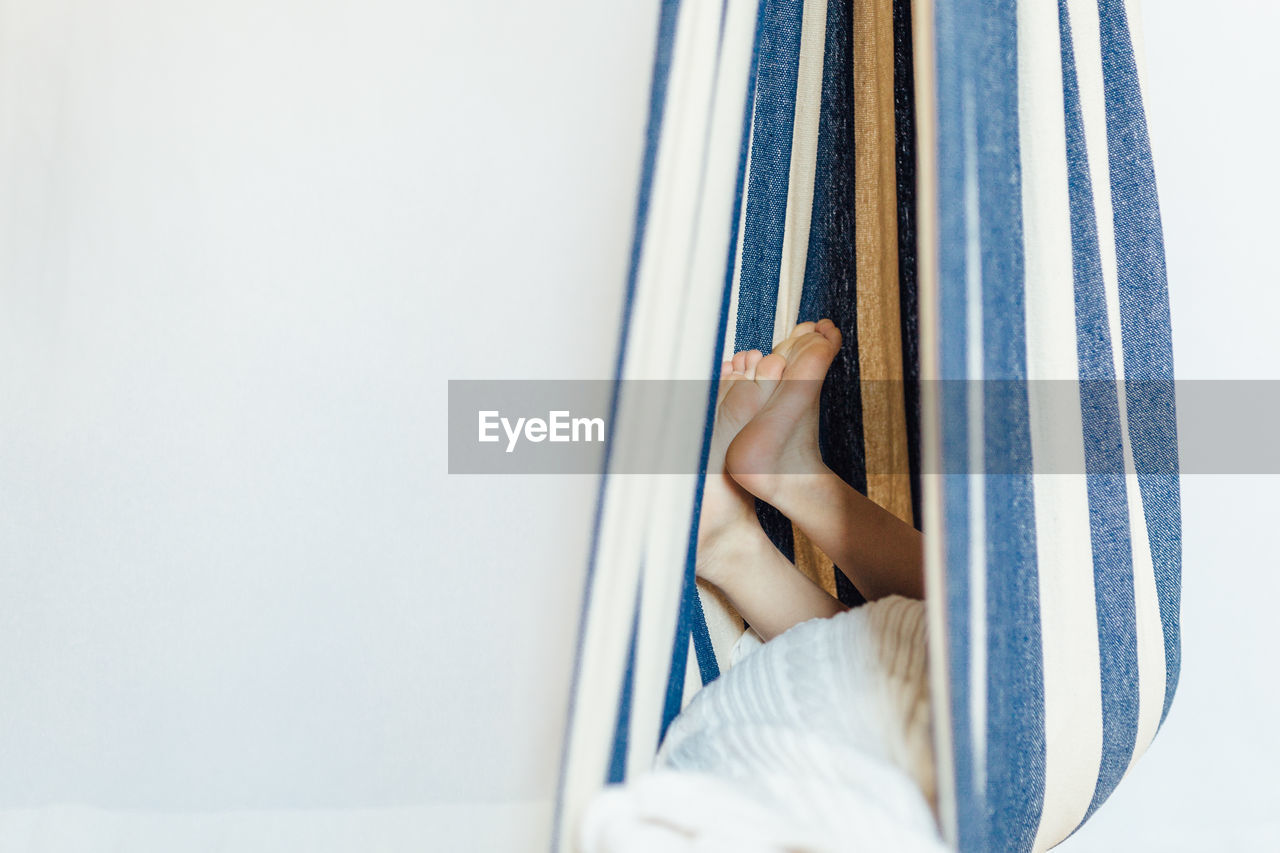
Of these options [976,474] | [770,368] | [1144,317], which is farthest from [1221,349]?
[976,474]

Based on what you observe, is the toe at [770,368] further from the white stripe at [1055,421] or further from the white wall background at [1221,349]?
the white wall background at [1221,349]

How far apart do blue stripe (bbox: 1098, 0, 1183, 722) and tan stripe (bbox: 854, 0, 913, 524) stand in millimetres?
170

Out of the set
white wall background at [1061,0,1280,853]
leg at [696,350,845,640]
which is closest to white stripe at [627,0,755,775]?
leg at [696,350,845,640]

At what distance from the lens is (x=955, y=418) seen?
40cm

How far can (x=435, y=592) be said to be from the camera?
681mm

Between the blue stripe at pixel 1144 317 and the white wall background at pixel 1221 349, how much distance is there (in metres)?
0.56

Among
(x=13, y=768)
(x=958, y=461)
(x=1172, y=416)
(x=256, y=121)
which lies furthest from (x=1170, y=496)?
(x=13, y=768)

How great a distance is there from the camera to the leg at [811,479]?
0.74 meters

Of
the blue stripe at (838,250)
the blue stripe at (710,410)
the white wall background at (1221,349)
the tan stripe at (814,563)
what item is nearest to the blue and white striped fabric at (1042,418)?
the blue stripe at (710,410)

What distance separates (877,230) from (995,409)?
40 centimetres

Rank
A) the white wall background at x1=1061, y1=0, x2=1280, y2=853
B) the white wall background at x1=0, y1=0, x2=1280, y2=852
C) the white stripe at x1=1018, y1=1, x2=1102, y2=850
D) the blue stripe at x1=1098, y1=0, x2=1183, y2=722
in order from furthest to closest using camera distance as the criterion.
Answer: the white wall background at x1=1061, y1=0, x2=1280, y2=853, the white wall background at x1=0, y1=0, x2=1280, y2=852, the blue stripe at x1=1098, y1=0, x2=1183, y2=722, the white stripe at x1=1018, y1=1, x2=1102, y2=850

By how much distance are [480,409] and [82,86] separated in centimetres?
50

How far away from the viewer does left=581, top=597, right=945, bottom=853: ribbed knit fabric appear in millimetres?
352

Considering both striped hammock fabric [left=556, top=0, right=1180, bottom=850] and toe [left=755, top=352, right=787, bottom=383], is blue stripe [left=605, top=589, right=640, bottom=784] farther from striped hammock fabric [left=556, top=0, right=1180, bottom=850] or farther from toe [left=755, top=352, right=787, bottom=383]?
toe [left=755, top=352, right=787, bottom=383]
